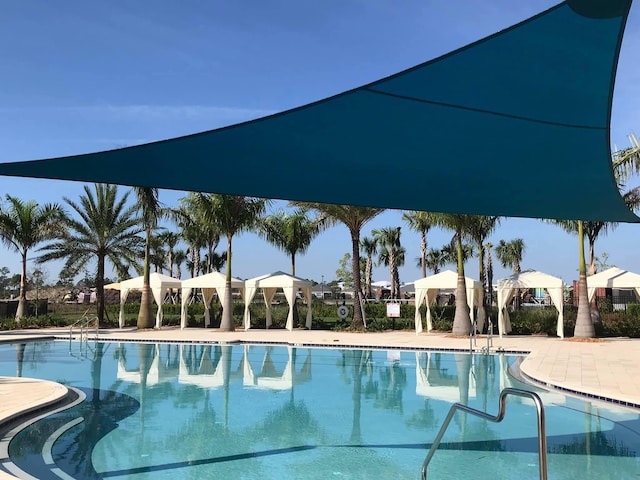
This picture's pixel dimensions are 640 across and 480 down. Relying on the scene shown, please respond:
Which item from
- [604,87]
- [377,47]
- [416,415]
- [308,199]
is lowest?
[416,415]

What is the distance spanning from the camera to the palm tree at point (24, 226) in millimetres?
24500

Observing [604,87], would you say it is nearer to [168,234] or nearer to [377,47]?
[377,47]

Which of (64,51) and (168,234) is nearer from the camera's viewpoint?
(64,51)

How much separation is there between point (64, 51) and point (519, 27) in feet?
25.6

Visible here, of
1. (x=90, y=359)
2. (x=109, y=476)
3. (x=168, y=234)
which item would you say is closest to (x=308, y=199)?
(x=109, y=476)

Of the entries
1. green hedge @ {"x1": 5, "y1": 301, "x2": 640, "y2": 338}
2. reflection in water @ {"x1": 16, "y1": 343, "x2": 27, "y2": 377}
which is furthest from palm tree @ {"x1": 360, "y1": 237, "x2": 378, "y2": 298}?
reflection in water @ {"x1": 16, "y1": 343, "x2": 27, "y2": 377}

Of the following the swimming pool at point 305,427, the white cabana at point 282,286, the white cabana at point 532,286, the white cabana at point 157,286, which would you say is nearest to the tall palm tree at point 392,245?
the white cabana at point 282,286

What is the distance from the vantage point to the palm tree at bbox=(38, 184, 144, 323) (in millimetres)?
25375

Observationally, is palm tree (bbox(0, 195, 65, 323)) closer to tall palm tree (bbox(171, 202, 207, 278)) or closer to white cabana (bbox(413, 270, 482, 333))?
tall palm tree (bbox(171, 202, 207, 278))

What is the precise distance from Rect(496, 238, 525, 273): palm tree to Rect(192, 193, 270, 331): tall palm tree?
32.3 metres

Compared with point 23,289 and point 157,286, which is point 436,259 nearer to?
point 157,286

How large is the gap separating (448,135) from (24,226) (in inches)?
954

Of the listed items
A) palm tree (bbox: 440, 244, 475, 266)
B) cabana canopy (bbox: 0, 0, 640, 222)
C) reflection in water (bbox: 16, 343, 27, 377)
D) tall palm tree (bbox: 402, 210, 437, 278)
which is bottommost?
reflection in water (bbox: 16, 343, 27, 377)

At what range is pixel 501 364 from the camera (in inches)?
538
